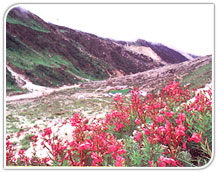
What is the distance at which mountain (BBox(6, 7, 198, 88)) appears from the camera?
60.6 ft

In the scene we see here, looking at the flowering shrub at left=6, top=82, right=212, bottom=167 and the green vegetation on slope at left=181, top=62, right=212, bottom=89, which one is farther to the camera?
the green vegetation on slope at left=181, top=62, right=212, bottom=89

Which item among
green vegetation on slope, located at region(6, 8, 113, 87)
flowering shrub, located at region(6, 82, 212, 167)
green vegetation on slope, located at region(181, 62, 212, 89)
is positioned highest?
green vegetation on slope, located at region(6, 8, 113, 87)

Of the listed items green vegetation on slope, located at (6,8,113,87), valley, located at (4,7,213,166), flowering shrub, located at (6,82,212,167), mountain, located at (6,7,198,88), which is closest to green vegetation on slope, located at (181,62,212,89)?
valley, located at (4,7,213,166)

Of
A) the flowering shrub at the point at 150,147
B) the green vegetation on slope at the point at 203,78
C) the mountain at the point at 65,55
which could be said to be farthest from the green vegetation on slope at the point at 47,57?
the flowering shrub at the point at 150,147

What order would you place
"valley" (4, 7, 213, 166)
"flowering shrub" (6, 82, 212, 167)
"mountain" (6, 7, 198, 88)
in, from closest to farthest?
"flowering shrub" (6, 82, 212, 167) → "valley" (4, 7, 213, 166) → "mountain" (6, 7, 198, 88)

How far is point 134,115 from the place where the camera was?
249 centimetres

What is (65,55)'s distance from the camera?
41562 millimetres

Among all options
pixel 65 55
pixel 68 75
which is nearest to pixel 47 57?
pixel 68 75

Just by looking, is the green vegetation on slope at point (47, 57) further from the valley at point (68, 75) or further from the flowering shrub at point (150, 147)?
the flowering shrub at point (150, 147)

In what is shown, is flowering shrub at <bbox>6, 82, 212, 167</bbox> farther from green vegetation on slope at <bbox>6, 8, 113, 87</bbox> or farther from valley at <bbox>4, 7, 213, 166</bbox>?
green vegetation on slope at <bbox>6, 8, 113, 87</bbox>

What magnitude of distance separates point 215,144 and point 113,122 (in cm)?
135

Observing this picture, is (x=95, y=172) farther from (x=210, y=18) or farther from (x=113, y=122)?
(x=210, y=18)

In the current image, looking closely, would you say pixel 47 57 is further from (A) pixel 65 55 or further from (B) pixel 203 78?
(B) pixel 203 78
